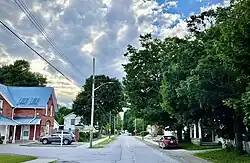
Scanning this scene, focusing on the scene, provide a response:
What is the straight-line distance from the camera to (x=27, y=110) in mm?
50562

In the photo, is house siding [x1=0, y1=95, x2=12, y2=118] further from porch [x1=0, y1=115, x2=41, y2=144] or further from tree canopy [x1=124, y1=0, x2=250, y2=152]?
tree canopy [x1=124, y1=0, x2=250, y2=152]

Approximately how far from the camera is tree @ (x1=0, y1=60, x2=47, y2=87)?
240 feet

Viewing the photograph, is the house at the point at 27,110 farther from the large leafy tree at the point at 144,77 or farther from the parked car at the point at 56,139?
the large leafy tree at the point at 144,77

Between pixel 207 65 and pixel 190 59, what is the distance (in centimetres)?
337

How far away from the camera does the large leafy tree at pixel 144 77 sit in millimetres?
41494

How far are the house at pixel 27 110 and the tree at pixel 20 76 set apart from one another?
775 inches

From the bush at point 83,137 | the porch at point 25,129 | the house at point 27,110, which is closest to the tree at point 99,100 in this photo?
the bush at point 83,137

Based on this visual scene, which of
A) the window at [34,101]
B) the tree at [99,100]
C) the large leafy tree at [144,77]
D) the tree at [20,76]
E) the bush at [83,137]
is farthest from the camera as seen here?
the tree at [99,100]

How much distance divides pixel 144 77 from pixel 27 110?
20039 mm

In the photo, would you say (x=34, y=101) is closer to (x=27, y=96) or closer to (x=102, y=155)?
(x=27, y=96)

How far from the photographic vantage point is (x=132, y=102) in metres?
44.8

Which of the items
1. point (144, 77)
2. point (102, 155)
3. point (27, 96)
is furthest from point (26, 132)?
point (102, 155)

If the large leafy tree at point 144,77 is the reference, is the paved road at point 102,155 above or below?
below

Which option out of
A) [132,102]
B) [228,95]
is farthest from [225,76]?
[132,102]
